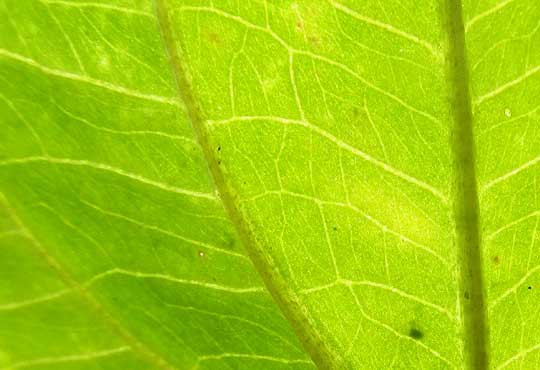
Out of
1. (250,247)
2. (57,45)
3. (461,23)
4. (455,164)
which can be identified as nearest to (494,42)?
(461,23)

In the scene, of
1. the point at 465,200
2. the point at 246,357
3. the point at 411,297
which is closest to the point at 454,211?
the point at 465,200

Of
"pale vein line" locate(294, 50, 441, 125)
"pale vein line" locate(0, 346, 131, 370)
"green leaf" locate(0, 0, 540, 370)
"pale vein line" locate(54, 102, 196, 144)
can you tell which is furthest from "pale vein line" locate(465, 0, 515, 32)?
"pale vein line" locate(0, 346, 131, 370)

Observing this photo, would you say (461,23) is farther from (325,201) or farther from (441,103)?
(325,201)

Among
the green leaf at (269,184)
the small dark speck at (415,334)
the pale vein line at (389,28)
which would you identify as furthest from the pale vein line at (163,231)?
the pale vein line at (389,28)

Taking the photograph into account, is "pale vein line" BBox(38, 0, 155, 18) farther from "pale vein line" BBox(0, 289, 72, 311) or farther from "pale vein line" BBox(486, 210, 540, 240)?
"pale vein line" BBox(486, 210, 540, 240)

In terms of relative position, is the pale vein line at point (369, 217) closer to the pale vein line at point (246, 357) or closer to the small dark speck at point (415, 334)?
the small dark speck at point (415, 334)
